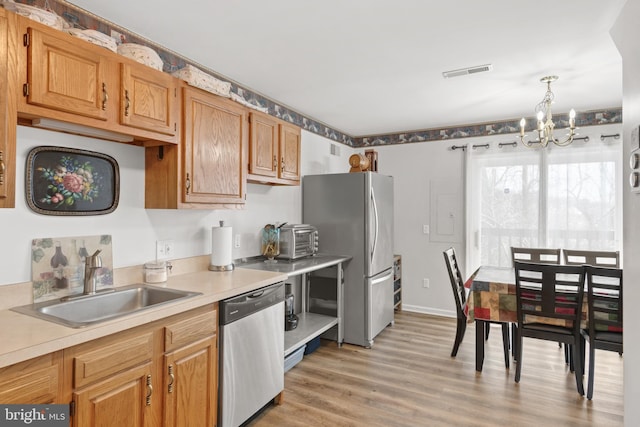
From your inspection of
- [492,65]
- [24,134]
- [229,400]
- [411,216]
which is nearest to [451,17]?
[492,65]

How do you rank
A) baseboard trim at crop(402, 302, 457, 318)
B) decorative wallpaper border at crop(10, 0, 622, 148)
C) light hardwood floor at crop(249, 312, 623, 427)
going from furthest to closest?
baseboard trim at crop(402, 302, 457, 318) < light hardwood floor at crop(249, 312, 623, 427) < decorative wallpaper border at crop(10, 0, 622, 148)

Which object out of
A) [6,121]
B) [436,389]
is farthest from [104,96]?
[436,389]

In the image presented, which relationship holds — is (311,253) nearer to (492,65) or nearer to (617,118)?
(492,65)

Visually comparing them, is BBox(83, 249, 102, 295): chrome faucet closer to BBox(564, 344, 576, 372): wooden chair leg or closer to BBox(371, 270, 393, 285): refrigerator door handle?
BBox(371, 270, 393, 285): refrigerator door handle

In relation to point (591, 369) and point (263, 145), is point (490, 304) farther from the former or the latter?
point (263, 145)

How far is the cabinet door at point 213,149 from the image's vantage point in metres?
2.29

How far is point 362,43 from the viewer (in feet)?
7.87

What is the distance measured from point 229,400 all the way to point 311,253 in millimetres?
1790

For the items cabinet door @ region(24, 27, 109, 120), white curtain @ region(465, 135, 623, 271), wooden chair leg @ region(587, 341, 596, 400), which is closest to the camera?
cabinet door @ region(24, 27, 109, 120)

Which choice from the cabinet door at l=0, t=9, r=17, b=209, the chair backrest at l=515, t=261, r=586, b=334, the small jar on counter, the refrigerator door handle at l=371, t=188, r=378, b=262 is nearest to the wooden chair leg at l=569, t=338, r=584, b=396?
the chair backrest at l=515, t=261, r=586, b=334

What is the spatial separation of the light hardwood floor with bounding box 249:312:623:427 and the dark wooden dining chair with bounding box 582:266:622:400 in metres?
0.31

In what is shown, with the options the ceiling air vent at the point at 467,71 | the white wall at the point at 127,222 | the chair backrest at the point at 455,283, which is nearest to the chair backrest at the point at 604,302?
the chair backrest at the point at 455,283

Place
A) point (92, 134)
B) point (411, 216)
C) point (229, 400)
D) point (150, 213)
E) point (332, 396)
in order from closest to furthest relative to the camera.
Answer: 1. point (92, 134)
2. point (229, 400)
3. point (150, 213)
4. point (332, 396)
5. point (411, 216)

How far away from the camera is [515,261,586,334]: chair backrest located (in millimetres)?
2645
